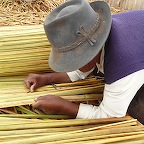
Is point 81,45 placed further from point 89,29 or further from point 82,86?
point 82,86

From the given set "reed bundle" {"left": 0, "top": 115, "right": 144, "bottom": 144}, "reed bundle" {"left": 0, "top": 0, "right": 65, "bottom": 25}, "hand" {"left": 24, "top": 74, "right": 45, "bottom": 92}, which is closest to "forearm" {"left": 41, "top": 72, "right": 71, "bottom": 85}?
"hand" {"left": 24, "top": 74, "right": 45, "bottom": 92}

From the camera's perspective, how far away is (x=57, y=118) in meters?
1.80

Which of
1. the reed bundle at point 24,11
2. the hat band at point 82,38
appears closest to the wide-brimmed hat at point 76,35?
the hat band at point 82,38

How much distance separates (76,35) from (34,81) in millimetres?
578

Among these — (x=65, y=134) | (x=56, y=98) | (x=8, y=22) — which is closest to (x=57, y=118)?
(x=56, y=98)

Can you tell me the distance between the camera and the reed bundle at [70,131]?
1.55m

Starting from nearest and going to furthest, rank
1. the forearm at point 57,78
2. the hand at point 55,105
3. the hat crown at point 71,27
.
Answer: the hat crown at point 71,27, the hand at point 55,105, the forearm at point 57,78

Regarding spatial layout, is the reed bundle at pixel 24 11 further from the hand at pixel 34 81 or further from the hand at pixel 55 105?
the hand at pixel 55 105

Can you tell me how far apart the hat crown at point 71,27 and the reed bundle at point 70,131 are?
38 cm

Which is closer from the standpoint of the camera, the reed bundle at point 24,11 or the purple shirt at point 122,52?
the purple shirt at point 122,52

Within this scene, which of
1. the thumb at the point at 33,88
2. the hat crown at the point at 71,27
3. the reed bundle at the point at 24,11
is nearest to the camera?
the hat crown at the point at 71,27

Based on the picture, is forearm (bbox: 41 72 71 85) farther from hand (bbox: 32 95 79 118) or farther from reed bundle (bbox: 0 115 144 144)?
reed bundle (bbox: 0 115 144 144)

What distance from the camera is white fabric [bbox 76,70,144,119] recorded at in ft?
5.28

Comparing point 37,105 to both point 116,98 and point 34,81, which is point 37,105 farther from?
point 116,98
